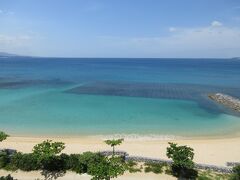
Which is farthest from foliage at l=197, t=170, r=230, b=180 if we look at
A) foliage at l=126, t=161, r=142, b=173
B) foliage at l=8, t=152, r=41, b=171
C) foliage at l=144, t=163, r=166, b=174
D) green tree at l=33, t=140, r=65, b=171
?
foliage at l=8, t=152, r=41, b=171

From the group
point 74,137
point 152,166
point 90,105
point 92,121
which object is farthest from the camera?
point 90,105

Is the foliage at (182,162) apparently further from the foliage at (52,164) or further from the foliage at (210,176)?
the foliage at (52,164)

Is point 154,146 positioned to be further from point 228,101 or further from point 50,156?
point 228,101

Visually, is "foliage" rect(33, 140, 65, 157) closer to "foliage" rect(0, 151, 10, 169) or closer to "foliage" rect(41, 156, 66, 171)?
"foliage" rect(41, 156, 66, 171)

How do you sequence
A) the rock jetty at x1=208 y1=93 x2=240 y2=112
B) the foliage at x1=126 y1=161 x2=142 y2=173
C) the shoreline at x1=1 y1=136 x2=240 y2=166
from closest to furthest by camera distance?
the foliage at x1=126 y1=161 x2=142 y2=173, the shoreline at x1=1 y1=136 x2=240 y2=166, the rock jetty at x1=208 y1=93 x2=240 y2=112

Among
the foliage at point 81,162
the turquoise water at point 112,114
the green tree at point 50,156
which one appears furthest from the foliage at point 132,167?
the turquoise water at point 112,114

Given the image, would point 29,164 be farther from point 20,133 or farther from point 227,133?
point 227,133

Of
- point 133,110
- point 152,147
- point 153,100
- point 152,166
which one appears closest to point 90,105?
point 133,110
